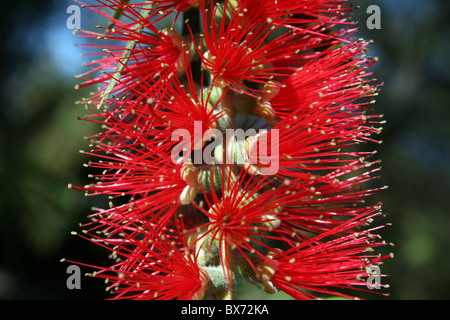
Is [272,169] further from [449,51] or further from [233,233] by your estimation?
[449,51]

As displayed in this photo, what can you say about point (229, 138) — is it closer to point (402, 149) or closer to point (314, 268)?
point (314, 268)

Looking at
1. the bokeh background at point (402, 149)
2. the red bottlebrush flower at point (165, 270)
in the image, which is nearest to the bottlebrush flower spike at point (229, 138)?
the red bottlebrush flower at point (165, 270)

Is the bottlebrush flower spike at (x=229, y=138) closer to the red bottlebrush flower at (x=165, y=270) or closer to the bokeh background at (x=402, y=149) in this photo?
the red bottlebrush flower at (x=165, y=270)

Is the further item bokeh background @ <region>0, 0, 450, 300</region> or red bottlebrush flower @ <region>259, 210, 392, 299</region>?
bokeh background @ <region>0, 0, 450, 300</region>

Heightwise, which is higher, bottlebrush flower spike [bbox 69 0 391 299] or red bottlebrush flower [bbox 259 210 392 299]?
bottlebrush flower spike [bbox 69 0 391 299]

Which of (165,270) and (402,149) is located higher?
(402,149)

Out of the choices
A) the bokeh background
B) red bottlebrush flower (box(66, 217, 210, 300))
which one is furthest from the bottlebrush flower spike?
the bokeh background

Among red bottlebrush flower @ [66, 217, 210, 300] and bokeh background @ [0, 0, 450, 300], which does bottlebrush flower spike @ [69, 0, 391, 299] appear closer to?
red bottlebrush flower @ [66, 217, 210, 300]

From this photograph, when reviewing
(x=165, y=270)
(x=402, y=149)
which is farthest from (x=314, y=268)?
(x=402, y=149)
